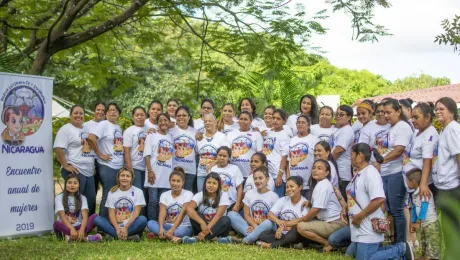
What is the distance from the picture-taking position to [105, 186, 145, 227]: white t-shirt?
7.72 m

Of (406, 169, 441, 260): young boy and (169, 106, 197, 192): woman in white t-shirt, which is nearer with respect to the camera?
(406, 169, 441, 260): young boy

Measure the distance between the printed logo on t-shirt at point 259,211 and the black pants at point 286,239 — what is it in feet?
1.08

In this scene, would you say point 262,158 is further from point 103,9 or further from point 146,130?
point 103,9

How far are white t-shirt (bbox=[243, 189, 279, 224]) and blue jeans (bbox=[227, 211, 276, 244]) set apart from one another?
Result: 17cm

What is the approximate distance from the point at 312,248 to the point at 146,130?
9.10 feet

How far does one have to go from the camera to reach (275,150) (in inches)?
312

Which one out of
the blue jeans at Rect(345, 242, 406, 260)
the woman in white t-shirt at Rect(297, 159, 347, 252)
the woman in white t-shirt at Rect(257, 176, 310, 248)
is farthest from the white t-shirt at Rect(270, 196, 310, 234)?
the blue jeans at Rect(345, 242, 406, 260)

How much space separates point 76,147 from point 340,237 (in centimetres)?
360

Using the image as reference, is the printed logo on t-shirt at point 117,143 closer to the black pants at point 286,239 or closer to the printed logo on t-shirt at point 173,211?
the printed logo on t-shirt at point 173,211

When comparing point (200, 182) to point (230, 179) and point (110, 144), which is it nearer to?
point (230, 179)

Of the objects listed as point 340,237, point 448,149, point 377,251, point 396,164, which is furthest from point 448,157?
point 340,237

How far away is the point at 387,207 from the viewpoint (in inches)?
263

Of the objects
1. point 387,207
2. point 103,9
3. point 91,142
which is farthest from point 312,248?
point 103,9

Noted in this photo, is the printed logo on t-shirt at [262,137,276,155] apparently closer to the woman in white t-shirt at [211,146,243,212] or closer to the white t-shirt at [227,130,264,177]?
the white t-shirt at [227,130,264,177]
